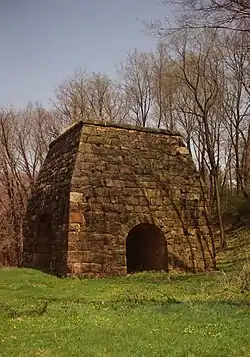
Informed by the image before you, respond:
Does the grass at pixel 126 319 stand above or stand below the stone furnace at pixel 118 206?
below

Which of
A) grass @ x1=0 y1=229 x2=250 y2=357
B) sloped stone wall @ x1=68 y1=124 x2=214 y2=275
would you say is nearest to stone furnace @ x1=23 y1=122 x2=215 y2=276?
sloped stone wall @ x1=68 y1=124 x2=214 y2=275

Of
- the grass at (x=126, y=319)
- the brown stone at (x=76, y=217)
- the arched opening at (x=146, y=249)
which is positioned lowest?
the grass at (x=126, y=319)

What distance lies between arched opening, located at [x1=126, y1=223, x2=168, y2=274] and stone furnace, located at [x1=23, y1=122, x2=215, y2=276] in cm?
3

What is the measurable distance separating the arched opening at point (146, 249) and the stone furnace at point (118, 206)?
0.10 ft

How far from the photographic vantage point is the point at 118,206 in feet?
42.1

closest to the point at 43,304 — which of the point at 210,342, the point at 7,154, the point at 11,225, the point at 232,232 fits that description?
the point at 210,342

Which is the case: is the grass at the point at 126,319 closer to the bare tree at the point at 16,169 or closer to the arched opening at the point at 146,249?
the arched opening at the point at 146,249

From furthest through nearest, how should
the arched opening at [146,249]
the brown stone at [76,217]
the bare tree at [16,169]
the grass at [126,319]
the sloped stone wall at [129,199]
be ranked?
the bare tree at [16,169] < the arched opening at [146,249] < the sloped stone wall at [129,199] < the brown stone at [76,217] < the grass at [126,319]

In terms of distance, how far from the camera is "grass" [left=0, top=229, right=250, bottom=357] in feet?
17.1

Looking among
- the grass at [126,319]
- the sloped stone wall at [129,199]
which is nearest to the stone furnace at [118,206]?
the sloped stone wall at [129,199]

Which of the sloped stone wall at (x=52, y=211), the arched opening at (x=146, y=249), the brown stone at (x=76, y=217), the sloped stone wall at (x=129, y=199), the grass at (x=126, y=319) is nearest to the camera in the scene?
the grass at (x=126, y=319)

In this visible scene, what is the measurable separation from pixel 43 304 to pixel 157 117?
67.5 ft

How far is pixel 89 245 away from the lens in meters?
12.2

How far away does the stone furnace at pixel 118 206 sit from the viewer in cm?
1233
